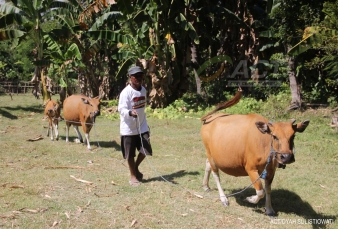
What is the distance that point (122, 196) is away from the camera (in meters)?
6.25

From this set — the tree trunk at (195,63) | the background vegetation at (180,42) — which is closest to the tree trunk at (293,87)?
the background vegetation at (180,42)

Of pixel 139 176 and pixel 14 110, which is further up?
pixel 14 110

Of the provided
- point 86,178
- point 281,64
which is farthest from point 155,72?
point 86,178

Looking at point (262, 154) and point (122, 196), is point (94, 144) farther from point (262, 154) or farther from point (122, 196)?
point (262, 154)

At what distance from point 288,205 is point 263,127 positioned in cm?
166

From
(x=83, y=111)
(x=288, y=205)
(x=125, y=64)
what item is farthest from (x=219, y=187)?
(x=125, y=64)

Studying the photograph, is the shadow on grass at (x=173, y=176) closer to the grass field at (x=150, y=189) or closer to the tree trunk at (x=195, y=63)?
the grass field at (x=150, y=189)

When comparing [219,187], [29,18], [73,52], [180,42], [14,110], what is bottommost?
[219,187]

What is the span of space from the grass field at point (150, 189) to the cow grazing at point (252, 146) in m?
0.53

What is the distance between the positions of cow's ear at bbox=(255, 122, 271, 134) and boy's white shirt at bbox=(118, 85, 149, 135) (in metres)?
2.35

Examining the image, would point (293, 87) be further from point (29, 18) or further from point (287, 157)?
point (29, 18)

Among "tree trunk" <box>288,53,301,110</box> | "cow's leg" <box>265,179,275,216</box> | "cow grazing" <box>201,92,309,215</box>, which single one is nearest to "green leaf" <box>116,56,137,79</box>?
"tree trunk" <box>288,53,301,110</box>

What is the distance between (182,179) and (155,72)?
8.84 metres

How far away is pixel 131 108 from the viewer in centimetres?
667
